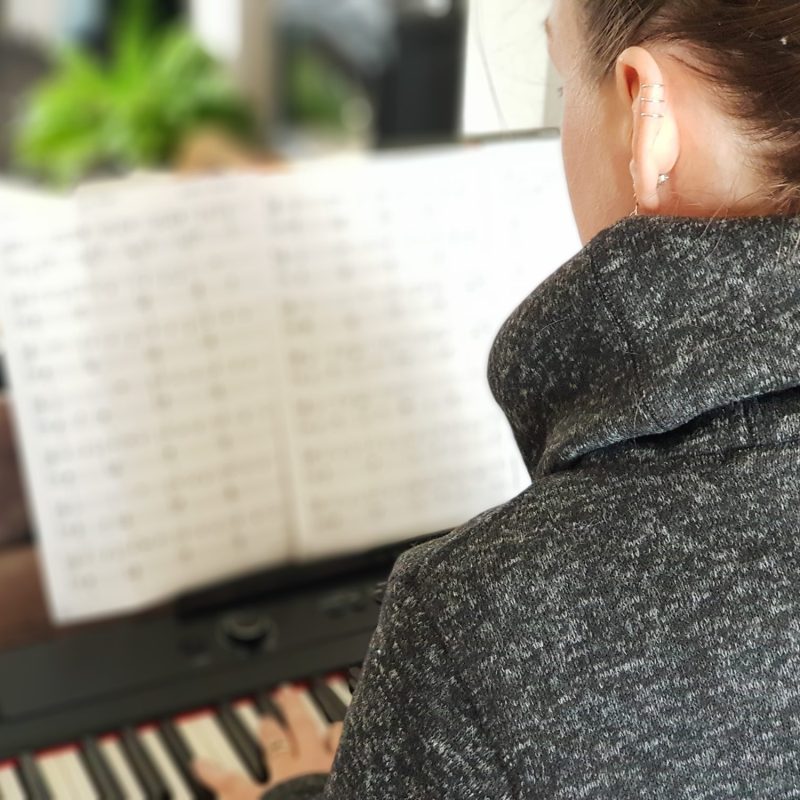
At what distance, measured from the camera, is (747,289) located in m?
0.49

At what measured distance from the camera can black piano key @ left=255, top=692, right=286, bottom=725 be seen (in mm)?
952

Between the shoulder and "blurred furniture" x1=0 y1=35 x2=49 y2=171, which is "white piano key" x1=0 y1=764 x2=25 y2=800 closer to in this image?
the shoulder

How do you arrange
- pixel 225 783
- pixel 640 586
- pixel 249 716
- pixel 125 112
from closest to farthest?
pixel 640 586 → pixel 225 783 → pixel 249 716 → pixel 125 112

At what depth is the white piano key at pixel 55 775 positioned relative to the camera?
86 centimetres

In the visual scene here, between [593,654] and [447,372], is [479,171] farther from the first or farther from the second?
[593,654]

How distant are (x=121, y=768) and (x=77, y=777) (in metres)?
0.03

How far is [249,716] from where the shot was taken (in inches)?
37.7

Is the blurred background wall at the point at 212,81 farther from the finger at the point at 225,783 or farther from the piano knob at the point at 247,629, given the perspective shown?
the finger at the point at 225,783

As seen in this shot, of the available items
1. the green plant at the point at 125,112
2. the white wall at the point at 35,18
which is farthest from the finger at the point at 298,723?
the white wall at the point at 35,18

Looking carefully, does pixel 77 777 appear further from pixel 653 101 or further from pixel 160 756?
pixel 653 101

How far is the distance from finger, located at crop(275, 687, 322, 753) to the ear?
0.52m

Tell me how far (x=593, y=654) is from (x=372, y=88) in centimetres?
323

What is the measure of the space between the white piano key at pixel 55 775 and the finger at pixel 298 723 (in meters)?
0.18

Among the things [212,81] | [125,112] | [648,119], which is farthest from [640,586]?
[212,81]
